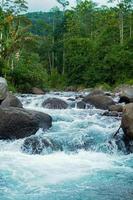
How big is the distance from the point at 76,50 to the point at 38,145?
3101 centimetres

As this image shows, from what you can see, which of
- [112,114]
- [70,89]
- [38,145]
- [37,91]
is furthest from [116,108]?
[70,89]

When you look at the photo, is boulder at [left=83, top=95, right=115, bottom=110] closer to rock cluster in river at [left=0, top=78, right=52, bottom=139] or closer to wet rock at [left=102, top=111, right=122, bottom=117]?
wet rock at [left=102, top=111, right=122, bottom=117]

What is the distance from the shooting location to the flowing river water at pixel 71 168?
8.73m

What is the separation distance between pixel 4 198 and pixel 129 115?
17.5 feet

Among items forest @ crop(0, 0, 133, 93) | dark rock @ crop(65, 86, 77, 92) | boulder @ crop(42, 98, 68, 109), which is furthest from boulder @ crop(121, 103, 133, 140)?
dark rock @ crop(65, 86, 77, 92)

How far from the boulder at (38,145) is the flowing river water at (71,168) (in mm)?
149

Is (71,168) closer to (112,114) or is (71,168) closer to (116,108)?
(112,114)

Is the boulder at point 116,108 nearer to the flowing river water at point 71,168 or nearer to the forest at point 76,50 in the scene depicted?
the flowing river water at point 71,168

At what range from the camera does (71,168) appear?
10.5 metres

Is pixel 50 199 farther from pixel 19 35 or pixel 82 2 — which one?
pixel 82 2

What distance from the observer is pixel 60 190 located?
890cm

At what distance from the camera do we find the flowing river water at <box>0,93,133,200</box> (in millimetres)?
8727

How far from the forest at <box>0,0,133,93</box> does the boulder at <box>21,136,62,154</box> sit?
17057 millimetres

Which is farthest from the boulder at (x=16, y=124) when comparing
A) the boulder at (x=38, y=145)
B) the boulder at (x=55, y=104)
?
the boulder at (x=55, y=104)
